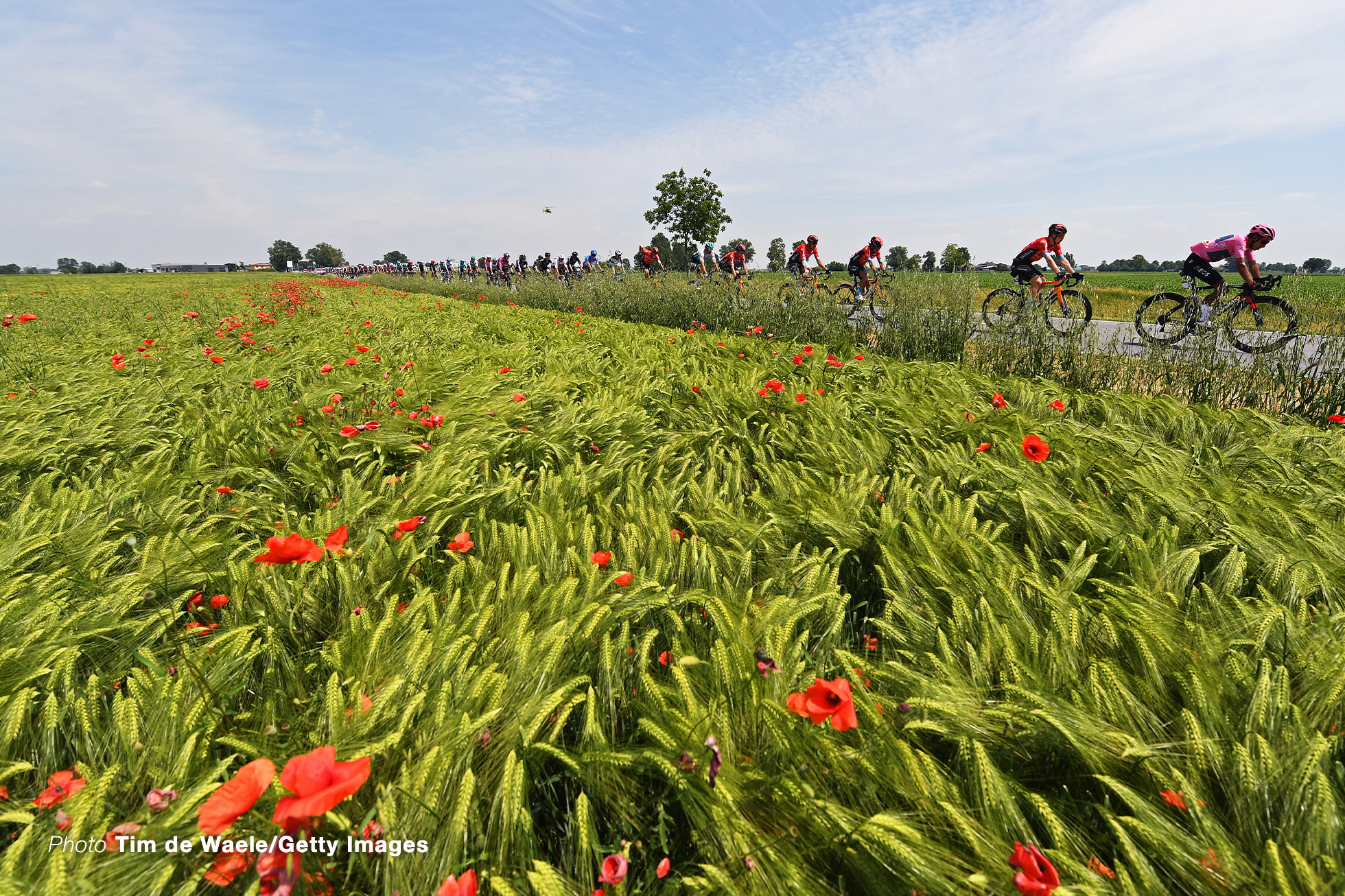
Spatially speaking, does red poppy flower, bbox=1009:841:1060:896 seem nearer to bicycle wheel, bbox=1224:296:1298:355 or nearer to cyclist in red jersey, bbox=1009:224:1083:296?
bicycle wheel, bbox=1224:296:1298:355

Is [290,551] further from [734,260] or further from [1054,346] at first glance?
[734,260]

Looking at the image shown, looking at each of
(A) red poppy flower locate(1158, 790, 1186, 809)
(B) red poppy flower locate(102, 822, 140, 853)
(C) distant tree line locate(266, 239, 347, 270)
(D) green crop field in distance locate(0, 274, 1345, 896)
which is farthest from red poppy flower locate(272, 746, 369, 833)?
(C) distant tree line locate(266, 239, 347, 270)

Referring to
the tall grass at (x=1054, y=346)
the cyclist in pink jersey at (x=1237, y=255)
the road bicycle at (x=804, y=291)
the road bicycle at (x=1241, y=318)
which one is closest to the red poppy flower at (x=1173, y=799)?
the tall grass at (x=1054, y=346)

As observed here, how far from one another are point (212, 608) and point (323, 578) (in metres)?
0.36

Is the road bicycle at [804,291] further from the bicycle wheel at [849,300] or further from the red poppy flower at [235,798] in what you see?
the red poppy flower at [235,798]

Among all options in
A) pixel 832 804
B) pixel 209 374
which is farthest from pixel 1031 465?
pixel 209 374

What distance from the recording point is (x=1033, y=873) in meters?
0.80

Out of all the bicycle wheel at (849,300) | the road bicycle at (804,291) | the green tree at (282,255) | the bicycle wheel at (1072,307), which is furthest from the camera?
the green tree at (282,255)

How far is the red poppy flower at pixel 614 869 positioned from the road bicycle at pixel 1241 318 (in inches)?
206

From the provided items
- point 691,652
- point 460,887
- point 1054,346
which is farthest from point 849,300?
point 460,887

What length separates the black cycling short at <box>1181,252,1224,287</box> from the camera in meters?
7.87

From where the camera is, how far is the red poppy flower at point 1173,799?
907mm

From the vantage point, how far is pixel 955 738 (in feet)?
3.53

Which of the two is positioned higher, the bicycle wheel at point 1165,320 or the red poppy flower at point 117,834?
the bicycle wheel at point 1165,320
